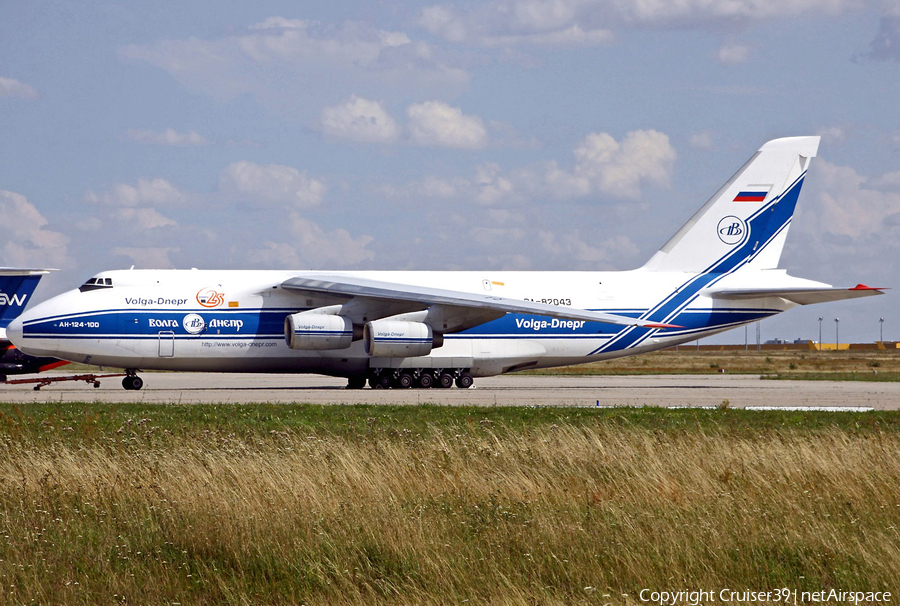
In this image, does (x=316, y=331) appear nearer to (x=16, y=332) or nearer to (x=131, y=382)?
(x=131, y=382)

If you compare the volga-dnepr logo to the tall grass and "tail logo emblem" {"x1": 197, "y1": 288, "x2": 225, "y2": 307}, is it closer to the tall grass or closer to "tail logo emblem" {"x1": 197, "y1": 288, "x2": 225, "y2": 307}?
"tail logo emblem" {"x1": 197, "y1": 288, "x2": 225, "y2": 307}

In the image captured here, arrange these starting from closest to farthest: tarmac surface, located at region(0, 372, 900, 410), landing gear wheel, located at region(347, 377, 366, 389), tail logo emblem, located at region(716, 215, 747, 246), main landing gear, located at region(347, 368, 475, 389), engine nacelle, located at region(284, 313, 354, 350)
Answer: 1. tarmac surface, located at region(0, 372, 900, 410)
2. engine nacelle, located at region(284, 313, 354, 350)
3. main landing gear, located at region(347, 368, 475, 389)
4. landing gear wheel, located at region(347, 377, 366, 389)
5. tail logo emblem, located at region(716, 215, 747, 246)

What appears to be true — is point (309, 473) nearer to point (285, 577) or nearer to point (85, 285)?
point (285, 577)

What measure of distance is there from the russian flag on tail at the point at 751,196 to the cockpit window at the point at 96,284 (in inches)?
809

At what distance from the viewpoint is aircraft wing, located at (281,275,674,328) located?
28.5 metres

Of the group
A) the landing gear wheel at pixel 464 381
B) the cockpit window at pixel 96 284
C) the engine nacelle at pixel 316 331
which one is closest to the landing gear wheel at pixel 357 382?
the engine nacelle at pixel 316 331

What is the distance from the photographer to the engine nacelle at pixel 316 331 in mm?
28438

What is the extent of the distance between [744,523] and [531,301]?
911 inches

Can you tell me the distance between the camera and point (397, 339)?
29109mm

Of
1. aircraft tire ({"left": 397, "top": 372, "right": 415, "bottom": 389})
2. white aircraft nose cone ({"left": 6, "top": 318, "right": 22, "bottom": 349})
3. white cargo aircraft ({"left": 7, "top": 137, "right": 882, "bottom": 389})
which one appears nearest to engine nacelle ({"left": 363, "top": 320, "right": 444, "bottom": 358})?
white cargo aircraft ({"left": 7, "top": 137, "right": 882, "bottom": 389})

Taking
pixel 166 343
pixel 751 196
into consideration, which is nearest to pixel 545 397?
pixel 166 343

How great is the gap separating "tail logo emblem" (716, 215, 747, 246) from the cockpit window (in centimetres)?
1981

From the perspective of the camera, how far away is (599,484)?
9961mm

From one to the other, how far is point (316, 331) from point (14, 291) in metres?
15.5
